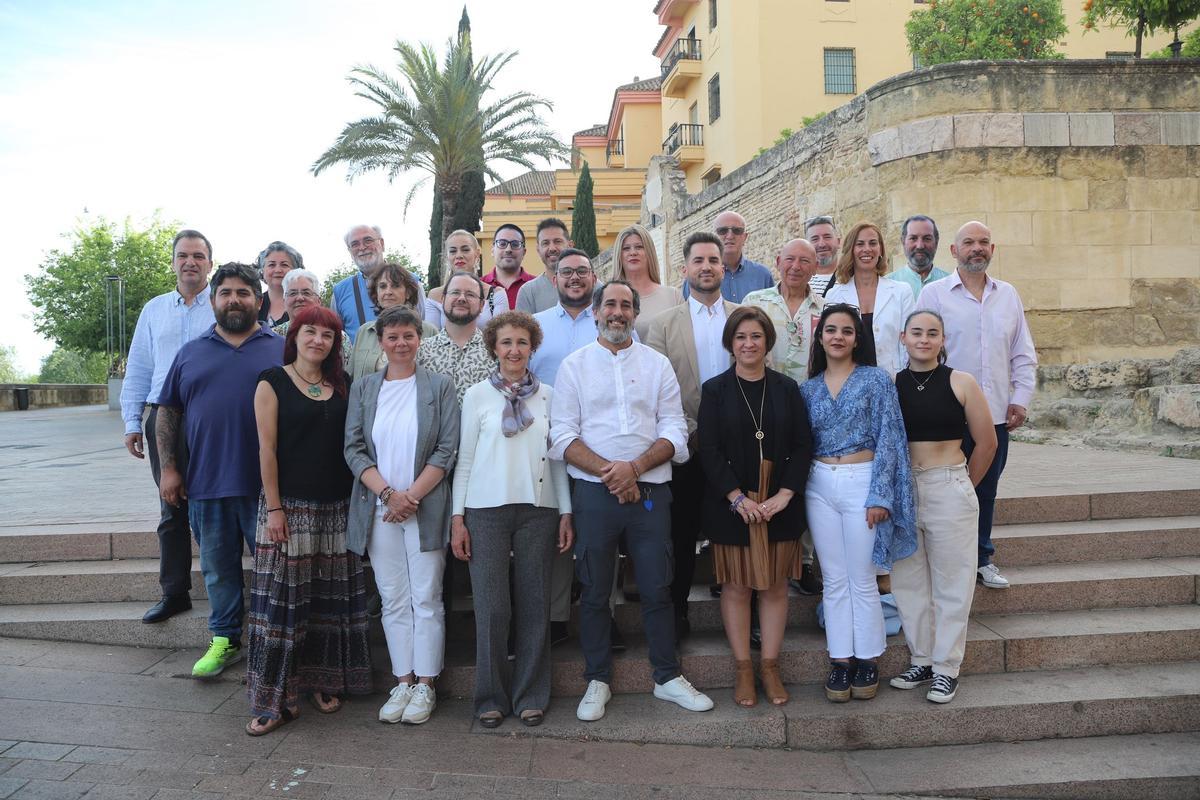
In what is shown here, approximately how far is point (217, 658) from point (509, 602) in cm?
161

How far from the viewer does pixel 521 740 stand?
146 inches

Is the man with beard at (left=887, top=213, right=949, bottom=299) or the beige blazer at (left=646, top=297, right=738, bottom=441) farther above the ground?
the man with beard at (left=887, top=213, right=949, bottom=299)

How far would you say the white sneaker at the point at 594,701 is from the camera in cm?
382

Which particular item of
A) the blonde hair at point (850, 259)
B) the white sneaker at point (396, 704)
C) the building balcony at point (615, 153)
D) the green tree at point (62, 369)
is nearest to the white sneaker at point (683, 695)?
the white sneaker at point (396, 704)

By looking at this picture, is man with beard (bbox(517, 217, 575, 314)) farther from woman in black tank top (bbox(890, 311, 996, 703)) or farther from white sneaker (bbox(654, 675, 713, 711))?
white sneaker (bbox(654, 675, 713, 711))

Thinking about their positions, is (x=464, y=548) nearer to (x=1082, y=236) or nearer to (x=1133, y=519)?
(x=1133, y=519)

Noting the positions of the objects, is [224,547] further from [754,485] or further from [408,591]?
[754,485]

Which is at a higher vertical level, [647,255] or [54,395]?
[647,255]

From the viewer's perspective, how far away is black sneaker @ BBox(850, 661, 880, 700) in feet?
12.6

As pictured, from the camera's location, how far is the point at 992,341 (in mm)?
4559

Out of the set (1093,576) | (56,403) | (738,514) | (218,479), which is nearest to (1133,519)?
(1093,576)

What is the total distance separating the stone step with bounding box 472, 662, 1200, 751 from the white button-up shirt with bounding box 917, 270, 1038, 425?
1498 millimetres

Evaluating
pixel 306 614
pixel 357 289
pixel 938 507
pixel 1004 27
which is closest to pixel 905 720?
pixel 938 507

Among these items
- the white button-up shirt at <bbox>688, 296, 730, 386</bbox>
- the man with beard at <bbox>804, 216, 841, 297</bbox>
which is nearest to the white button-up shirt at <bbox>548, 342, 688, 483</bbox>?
the white button-up shirt at <bbox>688, 296, 730, 386</bbox>
